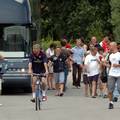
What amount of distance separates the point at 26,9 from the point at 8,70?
6.99 feet

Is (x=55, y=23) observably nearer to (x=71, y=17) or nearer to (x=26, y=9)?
(x=71, y=17)

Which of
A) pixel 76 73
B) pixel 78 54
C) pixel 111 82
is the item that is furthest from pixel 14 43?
pixel 111 82

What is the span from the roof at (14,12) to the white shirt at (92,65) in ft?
7.64

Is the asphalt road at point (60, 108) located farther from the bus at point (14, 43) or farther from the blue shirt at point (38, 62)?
the blue shirt at point (38, 62)

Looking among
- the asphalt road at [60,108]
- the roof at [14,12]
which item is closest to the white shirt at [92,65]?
the asphalt road at [60,108]

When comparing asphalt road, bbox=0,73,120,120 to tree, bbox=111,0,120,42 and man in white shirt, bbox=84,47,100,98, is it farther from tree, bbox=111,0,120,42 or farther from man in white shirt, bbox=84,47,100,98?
tree, bbox=111,0,120,42

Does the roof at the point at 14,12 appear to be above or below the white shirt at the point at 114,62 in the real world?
above

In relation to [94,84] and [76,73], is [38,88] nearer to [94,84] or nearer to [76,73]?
[94,84]

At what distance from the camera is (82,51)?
81.6ft

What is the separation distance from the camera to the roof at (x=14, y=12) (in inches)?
854

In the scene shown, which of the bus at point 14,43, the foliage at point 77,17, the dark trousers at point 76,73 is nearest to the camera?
the bus at point 14,43

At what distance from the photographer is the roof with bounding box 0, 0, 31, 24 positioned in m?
21.7

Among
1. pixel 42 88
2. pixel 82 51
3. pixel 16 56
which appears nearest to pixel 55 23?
pixel 82 51

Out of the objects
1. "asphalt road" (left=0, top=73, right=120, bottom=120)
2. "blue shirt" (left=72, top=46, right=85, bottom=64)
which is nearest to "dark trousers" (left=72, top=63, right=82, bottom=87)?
"blue shirt" (left=72, top=46, right=85, bottom=64)
